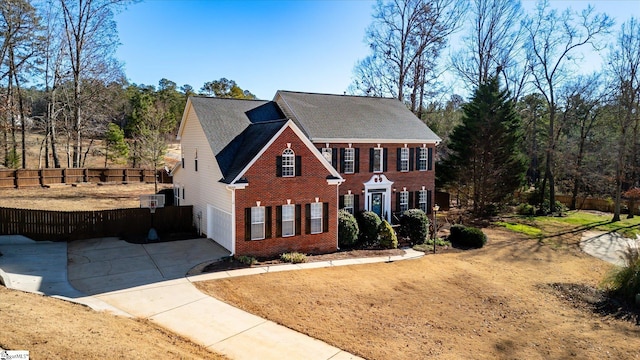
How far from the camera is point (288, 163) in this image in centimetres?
1886

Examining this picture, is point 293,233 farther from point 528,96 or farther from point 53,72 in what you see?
point 528,96

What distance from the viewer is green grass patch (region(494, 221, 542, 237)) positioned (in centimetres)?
2827

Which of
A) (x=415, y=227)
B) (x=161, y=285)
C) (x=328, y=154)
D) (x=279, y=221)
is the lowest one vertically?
(x=161, y=285)

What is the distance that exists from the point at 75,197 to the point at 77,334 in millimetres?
25186

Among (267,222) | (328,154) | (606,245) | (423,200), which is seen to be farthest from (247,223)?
(606,245)

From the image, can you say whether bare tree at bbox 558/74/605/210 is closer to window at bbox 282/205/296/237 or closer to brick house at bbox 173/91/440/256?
brick house at bbox 173/91/440/256

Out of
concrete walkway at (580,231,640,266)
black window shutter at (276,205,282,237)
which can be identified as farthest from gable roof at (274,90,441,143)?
concrete walkway at (580,231,640,266)

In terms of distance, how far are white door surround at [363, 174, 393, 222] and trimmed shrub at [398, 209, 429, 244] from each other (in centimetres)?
268

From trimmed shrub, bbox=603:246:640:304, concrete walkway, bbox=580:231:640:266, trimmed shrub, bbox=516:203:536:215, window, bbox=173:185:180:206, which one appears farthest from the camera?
trimmed shrub, bbox=516:203:536:215

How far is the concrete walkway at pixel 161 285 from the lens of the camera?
10094 mm

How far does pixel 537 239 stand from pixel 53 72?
4281cm

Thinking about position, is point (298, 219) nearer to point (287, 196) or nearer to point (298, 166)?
point (287, 196)

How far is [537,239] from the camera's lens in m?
26.6

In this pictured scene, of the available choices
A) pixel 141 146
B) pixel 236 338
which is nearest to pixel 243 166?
pixel 236 338
